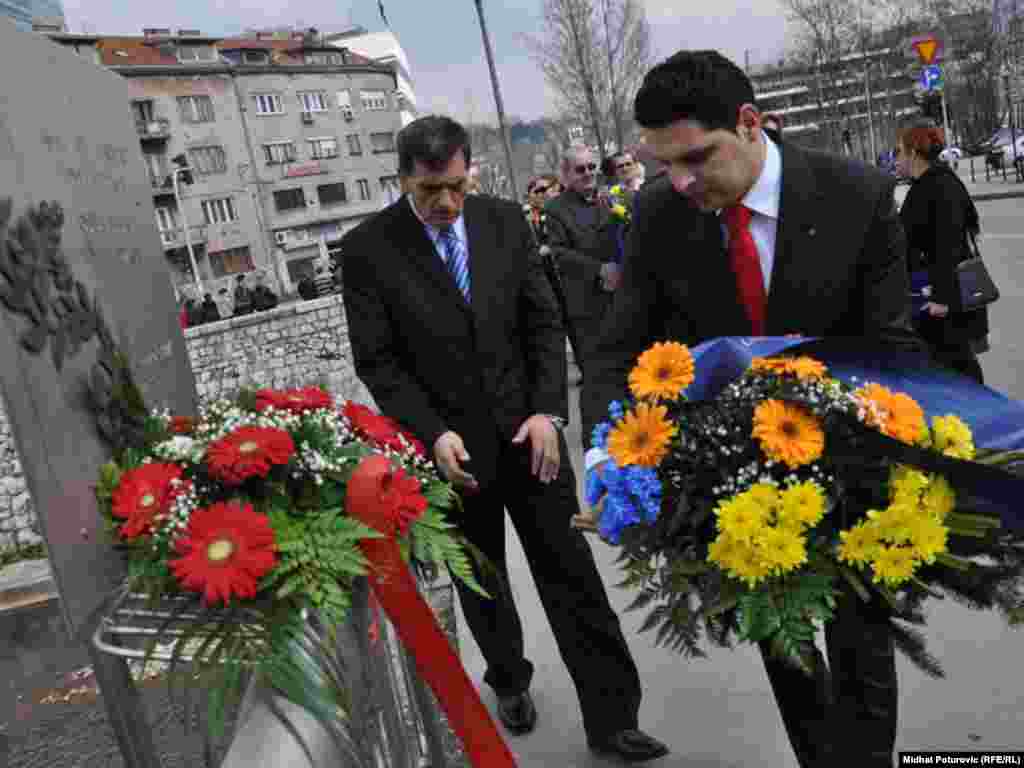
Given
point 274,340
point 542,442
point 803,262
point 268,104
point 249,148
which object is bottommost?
point 274,340

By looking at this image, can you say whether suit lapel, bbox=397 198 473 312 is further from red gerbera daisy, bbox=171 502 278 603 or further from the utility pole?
the utility pole

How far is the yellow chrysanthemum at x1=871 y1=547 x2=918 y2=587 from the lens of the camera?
167cm

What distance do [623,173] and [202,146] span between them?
169ft

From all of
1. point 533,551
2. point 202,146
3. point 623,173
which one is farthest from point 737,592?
point 202,146

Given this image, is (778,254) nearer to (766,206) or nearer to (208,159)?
(766,206)

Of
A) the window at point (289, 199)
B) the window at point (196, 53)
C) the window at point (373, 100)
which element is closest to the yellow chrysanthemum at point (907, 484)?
the window at point (289, 199)

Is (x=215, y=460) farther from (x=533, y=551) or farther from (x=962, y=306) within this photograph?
(x=962, y=306)

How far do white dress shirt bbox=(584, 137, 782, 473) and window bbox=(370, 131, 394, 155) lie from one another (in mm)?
63554

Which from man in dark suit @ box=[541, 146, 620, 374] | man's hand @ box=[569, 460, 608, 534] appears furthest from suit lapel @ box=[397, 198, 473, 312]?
man in dark suit @ box=[541, 146, 620, 374]

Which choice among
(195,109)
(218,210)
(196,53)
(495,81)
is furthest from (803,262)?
(196,53)

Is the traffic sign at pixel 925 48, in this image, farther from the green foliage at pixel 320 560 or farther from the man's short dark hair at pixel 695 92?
the green foliage at pixel 320 560

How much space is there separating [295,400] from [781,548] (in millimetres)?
1088

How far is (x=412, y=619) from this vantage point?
1.88m

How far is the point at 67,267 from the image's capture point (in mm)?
2129
